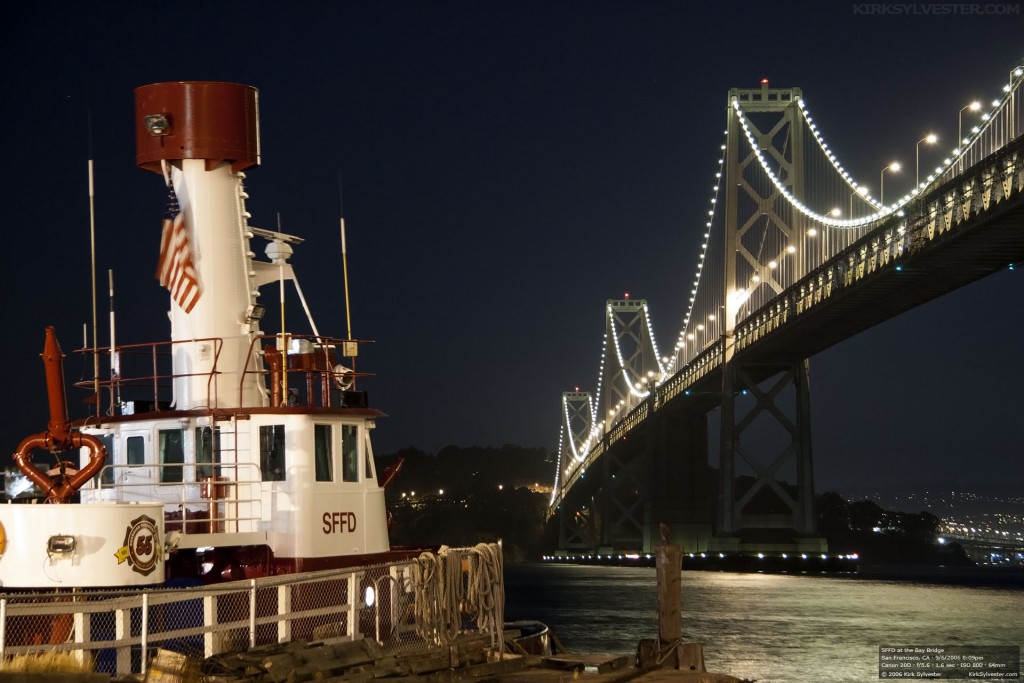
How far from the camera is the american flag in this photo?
15516 millimetres

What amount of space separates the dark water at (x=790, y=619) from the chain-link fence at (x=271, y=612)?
1512cm

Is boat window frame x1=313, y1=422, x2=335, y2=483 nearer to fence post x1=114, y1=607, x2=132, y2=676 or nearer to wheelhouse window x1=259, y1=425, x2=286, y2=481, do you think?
wheelhouse window x1=259, y1=425, x2=286, y2=481

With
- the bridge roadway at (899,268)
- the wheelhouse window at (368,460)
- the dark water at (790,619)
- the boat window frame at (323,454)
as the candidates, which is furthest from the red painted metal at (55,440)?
the bridge roadway at (899,268)

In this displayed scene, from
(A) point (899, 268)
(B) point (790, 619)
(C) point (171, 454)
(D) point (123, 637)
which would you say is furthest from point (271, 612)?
(A) point (899, 268)

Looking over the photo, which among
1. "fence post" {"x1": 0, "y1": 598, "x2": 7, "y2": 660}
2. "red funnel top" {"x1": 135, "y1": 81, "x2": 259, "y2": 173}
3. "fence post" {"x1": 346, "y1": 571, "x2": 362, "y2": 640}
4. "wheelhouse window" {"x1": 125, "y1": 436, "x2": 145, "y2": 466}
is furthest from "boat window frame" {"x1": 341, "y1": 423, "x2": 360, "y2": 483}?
"fence post" {"x1": 0, "y1": 598, "x2": 7, "y2": 660}

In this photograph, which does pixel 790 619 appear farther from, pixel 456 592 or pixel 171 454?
pixel 171 454

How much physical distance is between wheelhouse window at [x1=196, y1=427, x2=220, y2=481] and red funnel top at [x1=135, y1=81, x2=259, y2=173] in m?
2.92

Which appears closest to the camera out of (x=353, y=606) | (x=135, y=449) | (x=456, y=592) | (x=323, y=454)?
(x=353, y=606)

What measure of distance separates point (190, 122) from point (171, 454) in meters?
3.47

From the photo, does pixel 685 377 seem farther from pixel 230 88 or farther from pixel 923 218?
pixel 230 88

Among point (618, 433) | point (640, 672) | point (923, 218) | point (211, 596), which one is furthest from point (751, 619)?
point (618, 433)

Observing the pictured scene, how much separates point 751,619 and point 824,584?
20.0m

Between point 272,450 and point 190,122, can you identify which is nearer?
point 272,450

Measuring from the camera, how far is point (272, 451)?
47.5 ft
